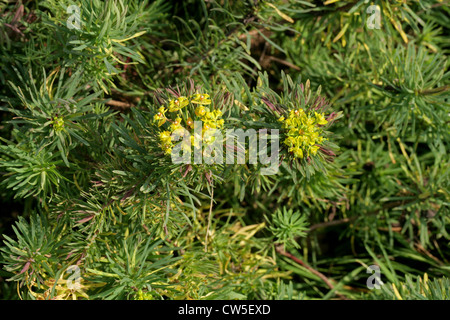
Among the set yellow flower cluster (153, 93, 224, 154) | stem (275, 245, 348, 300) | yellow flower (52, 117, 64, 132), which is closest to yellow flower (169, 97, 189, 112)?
yellow flower cluster (153, 93, 224, 154)

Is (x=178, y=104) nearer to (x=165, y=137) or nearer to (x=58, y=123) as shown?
(x=165, y=137)

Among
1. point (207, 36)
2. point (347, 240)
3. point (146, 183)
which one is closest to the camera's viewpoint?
point (146, 183)

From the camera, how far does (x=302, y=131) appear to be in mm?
969

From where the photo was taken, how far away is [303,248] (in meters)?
1.83

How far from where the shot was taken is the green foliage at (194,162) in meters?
→ 1.07

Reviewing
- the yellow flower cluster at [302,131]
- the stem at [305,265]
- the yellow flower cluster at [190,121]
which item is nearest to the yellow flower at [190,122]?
the yellow flower cluster at [190,121]

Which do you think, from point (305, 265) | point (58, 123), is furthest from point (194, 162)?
point (305, 265)

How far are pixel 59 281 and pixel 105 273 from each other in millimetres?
154

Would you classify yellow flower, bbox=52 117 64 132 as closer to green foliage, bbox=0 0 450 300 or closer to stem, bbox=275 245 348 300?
green foliage, bbox=0 0 450 300

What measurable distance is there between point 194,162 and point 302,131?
10.4 inches

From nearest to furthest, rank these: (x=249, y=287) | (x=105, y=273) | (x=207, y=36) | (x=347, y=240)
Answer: (x=105, y=273)
(x=207, y=36)
(x=249, y=287)
(x=347, y=240)

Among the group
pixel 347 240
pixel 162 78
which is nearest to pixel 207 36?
pixel 162 78

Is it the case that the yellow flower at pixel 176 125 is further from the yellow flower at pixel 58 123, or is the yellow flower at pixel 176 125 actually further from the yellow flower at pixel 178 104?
the yellow flower at pixel 58 123

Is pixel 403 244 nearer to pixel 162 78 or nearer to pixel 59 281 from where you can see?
pixel 162 78
